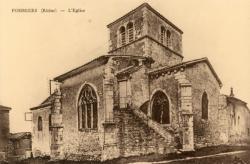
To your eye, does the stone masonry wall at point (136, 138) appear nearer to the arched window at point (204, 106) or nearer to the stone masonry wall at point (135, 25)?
the arched window at point (204, 106)

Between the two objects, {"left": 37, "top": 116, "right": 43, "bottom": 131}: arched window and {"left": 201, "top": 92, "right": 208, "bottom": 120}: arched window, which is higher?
{"left": 201, "top": 92, "right": 208, "bottom": 120}: arched window

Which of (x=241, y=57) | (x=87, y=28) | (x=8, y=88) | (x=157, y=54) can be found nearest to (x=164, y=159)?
(x=241, y=57)

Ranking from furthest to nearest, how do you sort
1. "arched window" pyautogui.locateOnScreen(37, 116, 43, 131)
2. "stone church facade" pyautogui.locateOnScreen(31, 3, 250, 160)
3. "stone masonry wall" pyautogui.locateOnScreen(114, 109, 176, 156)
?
"arched window" pyautogui.locateOnScreen(37, 116, 43, 131) → "stone church facade" pyautogui.locateOnScreen(31, 3, 250, 160) → "stone masonry wall" pyautogui.locateOnScreen(114, 109, 176, 156)

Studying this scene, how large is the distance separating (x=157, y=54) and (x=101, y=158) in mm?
4643

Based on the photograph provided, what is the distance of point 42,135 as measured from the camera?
45.7 ft

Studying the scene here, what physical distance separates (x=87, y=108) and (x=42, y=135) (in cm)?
543

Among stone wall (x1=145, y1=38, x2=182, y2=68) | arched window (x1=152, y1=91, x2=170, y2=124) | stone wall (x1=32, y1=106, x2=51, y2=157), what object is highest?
stone wall (x1=145, y1=38, x2=182, y2=68)

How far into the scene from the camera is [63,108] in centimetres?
1025

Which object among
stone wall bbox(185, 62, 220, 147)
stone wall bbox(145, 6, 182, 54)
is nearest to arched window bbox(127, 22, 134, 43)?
stone wall bbox(145, 6, 182, 54)

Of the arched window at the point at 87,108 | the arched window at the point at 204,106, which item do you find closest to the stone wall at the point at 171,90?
the arched window at the point at 204,106

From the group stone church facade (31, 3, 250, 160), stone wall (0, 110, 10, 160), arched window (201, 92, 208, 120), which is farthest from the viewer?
stone wall (0, 110, 10, 160)

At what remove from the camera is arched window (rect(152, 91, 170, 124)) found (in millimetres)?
9242

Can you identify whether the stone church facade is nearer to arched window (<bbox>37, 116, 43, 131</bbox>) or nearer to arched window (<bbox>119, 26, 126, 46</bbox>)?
arched window (<bbox>119, 26, 126, 46</bbox>)

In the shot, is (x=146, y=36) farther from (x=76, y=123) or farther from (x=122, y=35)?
(x=76, y=123)
